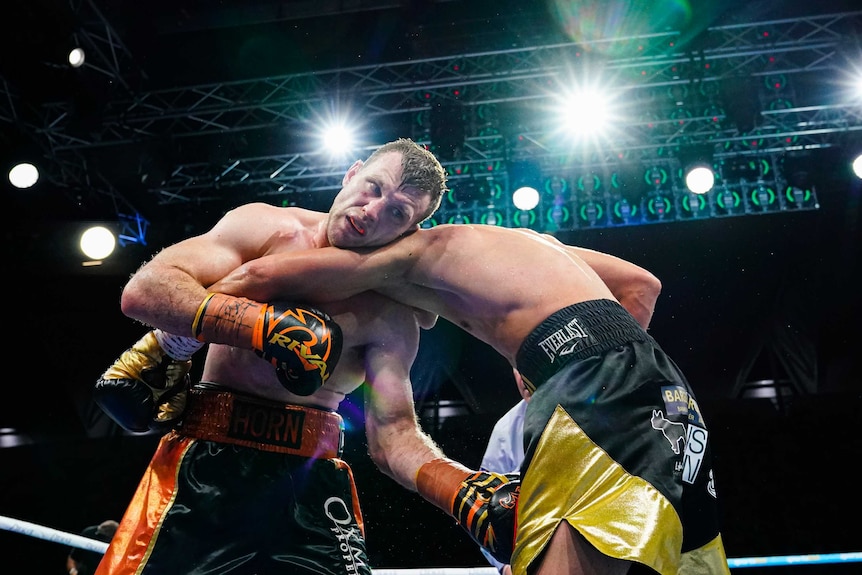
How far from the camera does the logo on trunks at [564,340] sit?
4.42ft

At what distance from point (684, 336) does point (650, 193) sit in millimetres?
1622

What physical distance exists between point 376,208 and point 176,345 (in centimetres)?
64

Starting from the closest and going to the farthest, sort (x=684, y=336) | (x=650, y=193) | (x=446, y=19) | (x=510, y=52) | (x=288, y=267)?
(x=288, y=267)
(x=510, y=52)
(x=446, y=19)
(x=650, y=193)
(x=684, y=336)

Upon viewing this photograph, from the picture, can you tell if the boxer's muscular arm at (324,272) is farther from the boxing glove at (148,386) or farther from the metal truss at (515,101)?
the metal truss at (515,101)

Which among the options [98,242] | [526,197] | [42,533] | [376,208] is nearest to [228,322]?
[376,208]

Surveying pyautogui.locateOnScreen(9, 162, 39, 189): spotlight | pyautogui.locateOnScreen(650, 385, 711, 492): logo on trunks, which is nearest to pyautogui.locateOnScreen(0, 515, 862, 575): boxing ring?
pyautogui.locateOnScreen(650, 385, 711, 492): logo on trunks

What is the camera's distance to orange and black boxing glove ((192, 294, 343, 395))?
1445mm

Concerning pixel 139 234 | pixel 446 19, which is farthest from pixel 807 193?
pixel 139 234

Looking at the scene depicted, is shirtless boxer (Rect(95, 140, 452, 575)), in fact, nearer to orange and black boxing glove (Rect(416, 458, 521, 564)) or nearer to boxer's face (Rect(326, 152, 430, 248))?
boxer's face (Rect(326, 152, 430, 248))

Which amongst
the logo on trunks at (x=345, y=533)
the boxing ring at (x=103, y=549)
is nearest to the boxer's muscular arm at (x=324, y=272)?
the logo on trunks at (x=345, y=533)

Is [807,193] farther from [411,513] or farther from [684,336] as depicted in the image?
[411,513]

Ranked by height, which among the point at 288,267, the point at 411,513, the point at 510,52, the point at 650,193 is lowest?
the point at 411,513

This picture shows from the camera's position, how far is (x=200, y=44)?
17.8 ft

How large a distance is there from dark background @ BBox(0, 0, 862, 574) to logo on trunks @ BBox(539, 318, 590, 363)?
164 inches
